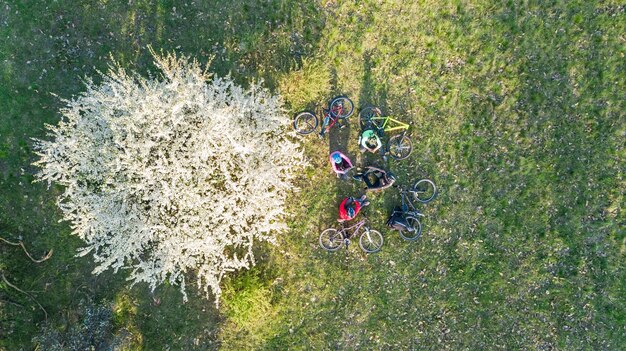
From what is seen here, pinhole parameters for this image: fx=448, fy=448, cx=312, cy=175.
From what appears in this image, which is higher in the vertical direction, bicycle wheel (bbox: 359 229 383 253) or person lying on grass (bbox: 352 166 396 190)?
person lying on grass (bbox: 352 166 396 190)

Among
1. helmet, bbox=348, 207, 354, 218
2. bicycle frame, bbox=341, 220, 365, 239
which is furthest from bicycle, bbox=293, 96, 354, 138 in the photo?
bicycle frame, bbox=341, 220, 365, 239

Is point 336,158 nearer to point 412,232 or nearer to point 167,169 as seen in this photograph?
point 412,232

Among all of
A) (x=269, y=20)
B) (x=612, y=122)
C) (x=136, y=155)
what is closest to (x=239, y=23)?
(x=269, y=20)

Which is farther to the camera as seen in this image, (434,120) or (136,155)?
(434,120)

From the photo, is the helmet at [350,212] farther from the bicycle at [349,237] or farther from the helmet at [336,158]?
the helmet at [336,158]

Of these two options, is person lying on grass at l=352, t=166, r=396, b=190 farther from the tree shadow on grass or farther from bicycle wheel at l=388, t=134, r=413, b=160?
the tree shadow on grass

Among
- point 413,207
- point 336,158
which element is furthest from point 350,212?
point 413,207

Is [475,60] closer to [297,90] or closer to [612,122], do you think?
[612,122]
